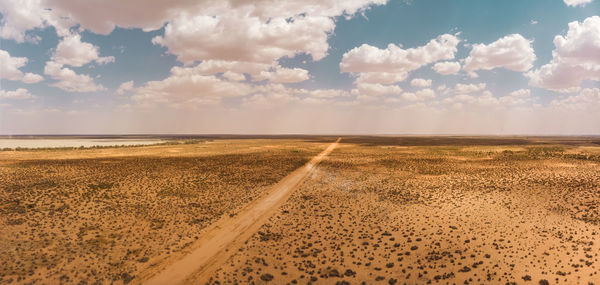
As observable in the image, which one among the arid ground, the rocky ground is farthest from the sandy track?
the rocky ground

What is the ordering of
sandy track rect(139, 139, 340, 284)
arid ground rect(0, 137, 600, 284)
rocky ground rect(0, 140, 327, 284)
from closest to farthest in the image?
sandy track rect(139, 139, 340, 284) < arid ground rect(0, 137, 600, 284) < rocky ground rect(0, 140, 327, 284)

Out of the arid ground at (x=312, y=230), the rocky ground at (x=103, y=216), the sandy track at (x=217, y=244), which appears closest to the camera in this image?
the sandy track at (x=217, y=244)

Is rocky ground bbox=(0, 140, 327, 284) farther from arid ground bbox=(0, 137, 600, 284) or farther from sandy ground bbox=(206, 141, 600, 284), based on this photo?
sandy ground bbox=(206, 141, 600, 284)

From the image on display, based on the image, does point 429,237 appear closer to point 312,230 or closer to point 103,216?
point 312,230

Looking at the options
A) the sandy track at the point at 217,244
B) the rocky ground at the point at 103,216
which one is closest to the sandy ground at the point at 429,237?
the sandy track at the point at 217,244

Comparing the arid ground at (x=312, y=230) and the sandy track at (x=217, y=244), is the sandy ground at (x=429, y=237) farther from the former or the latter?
the sandy track at (x=217, y=244)

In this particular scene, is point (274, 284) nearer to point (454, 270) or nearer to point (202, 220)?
point (454, 270)

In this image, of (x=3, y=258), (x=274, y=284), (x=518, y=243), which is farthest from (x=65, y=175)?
(x=518, y=243)
